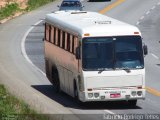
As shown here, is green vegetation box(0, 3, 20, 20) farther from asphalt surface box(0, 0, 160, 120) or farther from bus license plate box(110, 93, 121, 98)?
bus license plate box(110, 93, 121, 98)

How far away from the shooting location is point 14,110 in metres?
22.5

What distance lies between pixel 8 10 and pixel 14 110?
44729 mm

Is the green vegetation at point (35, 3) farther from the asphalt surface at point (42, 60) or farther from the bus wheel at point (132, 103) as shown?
the bus wheel at point (132, 103)

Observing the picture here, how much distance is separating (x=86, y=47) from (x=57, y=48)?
3.75m

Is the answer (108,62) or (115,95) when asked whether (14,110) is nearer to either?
(115,95)

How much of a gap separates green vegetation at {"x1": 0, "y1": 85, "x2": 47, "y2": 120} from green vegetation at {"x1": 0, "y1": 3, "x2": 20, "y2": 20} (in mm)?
39812

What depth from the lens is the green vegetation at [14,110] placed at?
838 inches

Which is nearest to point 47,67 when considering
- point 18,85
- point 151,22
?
point 18,85

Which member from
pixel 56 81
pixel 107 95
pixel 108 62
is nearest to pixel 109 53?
pixel 108 62

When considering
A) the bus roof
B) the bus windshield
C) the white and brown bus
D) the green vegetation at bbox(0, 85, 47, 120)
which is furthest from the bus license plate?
the green vegetation at bbox(0, 85, 47, 120)

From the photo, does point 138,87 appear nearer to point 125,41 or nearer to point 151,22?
point 125,41

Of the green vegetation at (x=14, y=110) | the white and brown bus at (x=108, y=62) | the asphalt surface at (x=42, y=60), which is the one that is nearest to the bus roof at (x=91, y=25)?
the white and brown bus at (x=108, y=62)

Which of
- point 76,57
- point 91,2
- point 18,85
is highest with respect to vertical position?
point 76,57

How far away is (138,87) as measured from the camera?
2591 cm
